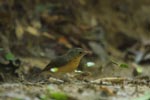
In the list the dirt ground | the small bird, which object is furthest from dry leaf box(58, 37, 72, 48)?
the small bird

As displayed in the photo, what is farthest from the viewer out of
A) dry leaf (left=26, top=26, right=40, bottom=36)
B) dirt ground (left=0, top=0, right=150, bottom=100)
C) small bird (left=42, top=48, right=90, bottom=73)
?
dry leaf (left=26, top=26, right=40, bottom=36)

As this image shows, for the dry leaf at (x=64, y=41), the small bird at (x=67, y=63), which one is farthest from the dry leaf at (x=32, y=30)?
the small bird at (x=67, y=63)

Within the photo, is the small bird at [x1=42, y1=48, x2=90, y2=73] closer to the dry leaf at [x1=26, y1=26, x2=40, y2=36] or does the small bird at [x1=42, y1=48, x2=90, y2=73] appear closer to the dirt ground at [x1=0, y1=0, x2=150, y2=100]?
the dirt ground at [x1=0, y1=0, x2=150, y2=100]

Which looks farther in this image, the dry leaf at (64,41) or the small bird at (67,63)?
the dry leaf at (64,41)

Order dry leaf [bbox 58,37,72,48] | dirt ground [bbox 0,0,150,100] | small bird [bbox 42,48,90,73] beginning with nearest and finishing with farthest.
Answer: dirt ground [bbox 0,0,150,100], small bird [bbox 42,48,90,73], dry leaf [bbox 58,37,72,48]

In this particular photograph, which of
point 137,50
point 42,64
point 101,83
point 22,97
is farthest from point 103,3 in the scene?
point 22,97

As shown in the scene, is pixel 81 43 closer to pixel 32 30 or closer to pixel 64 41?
pixel 64 41

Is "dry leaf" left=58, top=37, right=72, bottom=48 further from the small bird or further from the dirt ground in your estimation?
the small bird

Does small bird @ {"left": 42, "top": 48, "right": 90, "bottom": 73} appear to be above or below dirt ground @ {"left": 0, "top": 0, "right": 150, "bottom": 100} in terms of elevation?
below

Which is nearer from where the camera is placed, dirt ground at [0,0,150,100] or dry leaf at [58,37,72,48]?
dirt ground at [0,0,150,100]

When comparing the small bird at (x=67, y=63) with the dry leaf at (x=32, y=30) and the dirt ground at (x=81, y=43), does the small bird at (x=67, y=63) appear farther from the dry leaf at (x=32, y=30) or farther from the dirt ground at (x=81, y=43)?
the dry leaf at (x=32, y=30)

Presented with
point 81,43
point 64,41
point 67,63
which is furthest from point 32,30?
point 67,63
